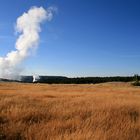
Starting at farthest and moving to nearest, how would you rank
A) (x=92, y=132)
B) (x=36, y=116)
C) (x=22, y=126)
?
1. (x=36, y=116)
2. (x=22, y=126)
3. (x=92, y=132)

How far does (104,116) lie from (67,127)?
1.92 metres

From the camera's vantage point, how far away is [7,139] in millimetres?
6820

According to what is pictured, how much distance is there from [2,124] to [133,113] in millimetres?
5212

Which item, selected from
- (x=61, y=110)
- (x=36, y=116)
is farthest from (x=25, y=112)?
(x=61, y=110)

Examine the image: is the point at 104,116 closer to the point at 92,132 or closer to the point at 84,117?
the point at 84,117

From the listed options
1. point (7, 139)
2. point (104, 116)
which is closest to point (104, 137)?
point (7, 139)

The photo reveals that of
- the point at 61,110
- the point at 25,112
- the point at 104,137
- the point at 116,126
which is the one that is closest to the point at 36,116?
the point at 25,112

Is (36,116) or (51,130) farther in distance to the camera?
(36,116)

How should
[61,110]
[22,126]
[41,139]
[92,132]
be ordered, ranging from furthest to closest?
[61,110] → [22,126] → [92,132] → [41,139]

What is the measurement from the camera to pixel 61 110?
35.7 feet

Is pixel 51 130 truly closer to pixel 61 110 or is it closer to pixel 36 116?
pixel 36 116

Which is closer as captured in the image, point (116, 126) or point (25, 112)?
point (116, 126)

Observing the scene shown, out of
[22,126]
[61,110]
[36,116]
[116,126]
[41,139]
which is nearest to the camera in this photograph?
[41,139]

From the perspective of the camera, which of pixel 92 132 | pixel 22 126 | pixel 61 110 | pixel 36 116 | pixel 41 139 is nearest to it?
pixel 41 139
